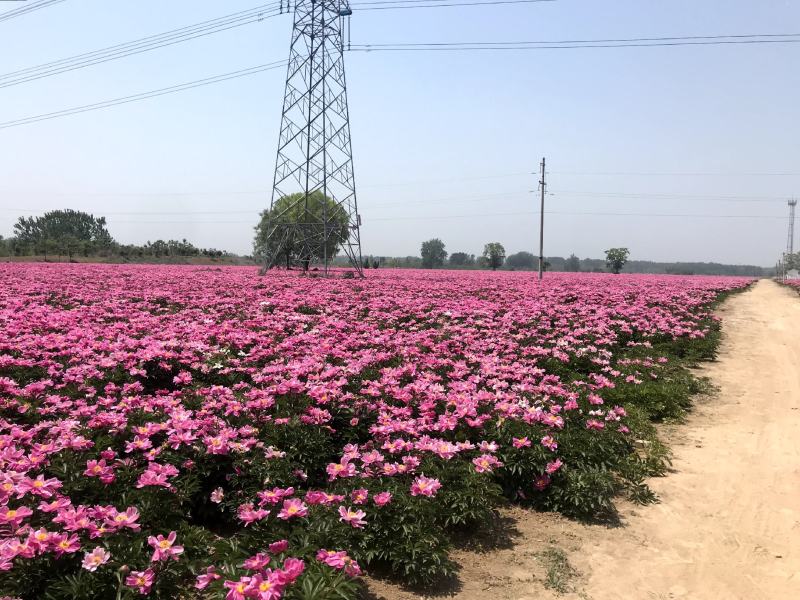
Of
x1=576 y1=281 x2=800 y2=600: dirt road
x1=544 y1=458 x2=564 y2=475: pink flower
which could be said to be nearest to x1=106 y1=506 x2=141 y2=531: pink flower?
x1=576 y1=281 x2=800 y2=600: dirt road

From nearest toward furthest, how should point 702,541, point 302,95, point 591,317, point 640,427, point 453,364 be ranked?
point 702,541, point 640,427, point 453,364, point 591,317, point 302,95

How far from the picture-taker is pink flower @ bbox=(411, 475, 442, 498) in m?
3.70

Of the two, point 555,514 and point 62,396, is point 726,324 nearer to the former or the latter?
point 555,514

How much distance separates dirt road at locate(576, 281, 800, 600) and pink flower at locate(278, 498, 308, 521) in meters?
1.98

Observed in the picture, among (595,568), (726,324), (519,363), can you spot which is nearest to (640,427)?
(519,363)

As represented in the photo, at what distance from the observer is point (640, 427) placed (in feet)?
20.8

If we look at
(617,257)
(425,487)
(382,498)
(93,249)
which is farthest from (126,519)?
(617,257)

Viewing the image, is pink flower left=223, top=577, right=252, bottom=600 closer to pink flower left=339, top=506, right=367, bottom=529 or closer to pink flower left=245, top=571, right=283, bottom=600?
pink flower left=245, top=571, right=283, bottom=600

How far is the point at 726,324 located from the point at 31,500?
18.9 meters

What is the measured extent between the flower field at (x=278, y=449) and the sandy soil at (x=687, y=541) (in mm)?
265

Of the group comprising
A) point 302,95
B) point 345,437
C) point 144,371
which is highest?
point 302,95

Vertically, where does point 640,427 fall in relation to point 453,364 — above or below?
below

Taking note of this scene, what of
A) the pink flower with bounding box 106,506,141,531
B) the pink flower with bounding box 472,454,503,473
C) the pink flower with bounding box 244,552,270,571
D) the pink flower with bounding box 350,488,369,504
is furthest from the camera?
the pink flower with bounding box 472,454,503,473

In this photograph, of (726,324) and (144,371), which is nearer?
(144,371)
